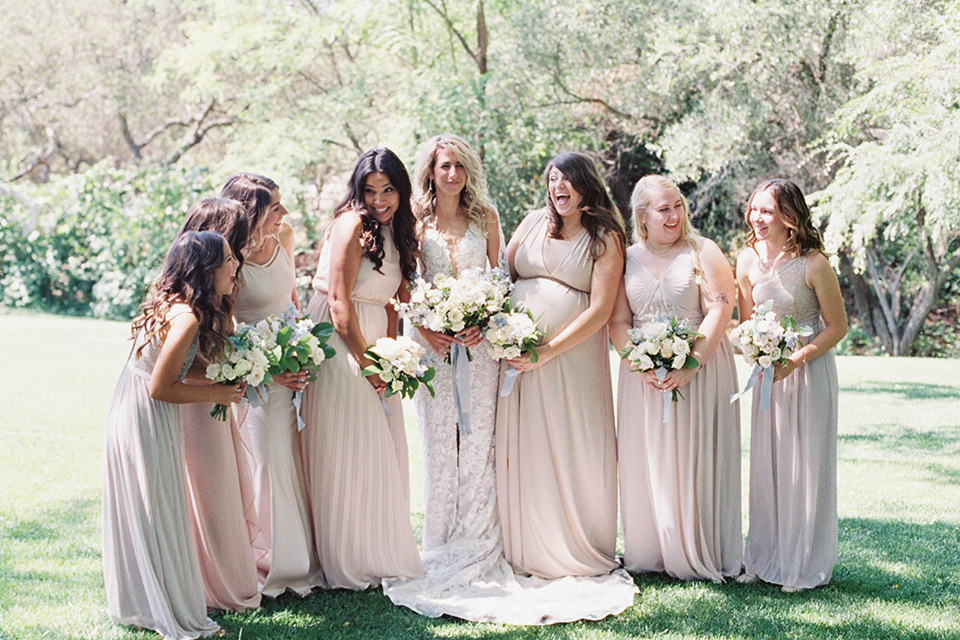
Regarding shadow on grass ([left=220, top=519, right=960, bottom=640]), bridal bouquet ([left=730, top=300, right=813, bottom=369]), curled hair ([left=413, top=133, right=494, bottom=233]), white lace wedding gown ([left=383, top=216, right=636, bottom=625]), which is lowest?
shadow on grass ([left=220, top=519, right=960, bottom=640])

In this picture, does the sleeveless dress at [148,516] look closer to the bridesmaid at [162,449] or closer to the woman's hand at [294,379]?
the bridesmaid at [162,449]

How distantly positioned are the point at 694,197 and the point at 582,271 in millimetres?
15160

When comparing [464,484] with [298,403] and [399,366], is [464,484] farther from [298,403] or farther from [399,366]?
[298,403]

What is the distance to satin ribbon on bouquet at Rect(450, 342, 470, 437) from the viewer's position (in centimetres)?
530

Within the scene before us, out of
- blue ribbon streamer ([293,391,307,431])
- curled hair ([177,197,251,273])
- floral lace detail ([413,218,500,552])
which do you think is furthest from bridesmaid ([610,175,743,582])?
curled hair ([177,197,251,273])

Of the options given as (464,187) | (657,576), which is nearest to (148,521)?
(464,187)

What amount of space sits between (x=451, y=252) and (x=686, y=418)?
175cm

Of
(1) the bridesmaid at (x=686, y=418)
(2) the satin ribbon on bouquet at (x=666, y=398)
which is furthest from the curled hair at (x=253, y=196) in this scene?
(2) the satin ribbon on bouquet at (x=666, y=398)

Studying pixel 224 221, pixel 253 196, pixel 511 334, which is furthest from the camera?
pixel 511 334

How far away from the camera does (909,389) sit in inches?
521

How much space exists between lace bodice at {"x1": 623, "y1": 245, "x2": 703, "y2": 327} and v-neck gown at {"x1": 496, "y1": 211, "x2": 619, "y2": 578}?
0.28 m

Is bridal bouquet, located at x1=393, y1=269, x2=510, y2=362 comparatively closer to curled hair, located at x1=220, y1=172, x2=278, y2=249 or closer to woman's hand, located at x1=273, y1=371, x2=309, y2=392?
woman's hand, located at x1=273, y1=371, x2=309, y2=392

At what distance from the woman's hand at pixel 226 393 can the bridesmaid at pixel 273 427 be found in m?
0.45

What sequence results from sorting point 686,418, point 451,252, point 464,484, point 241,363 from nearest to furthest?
point 241,363 < point 686,418 < point 451,252 < point 464,484
